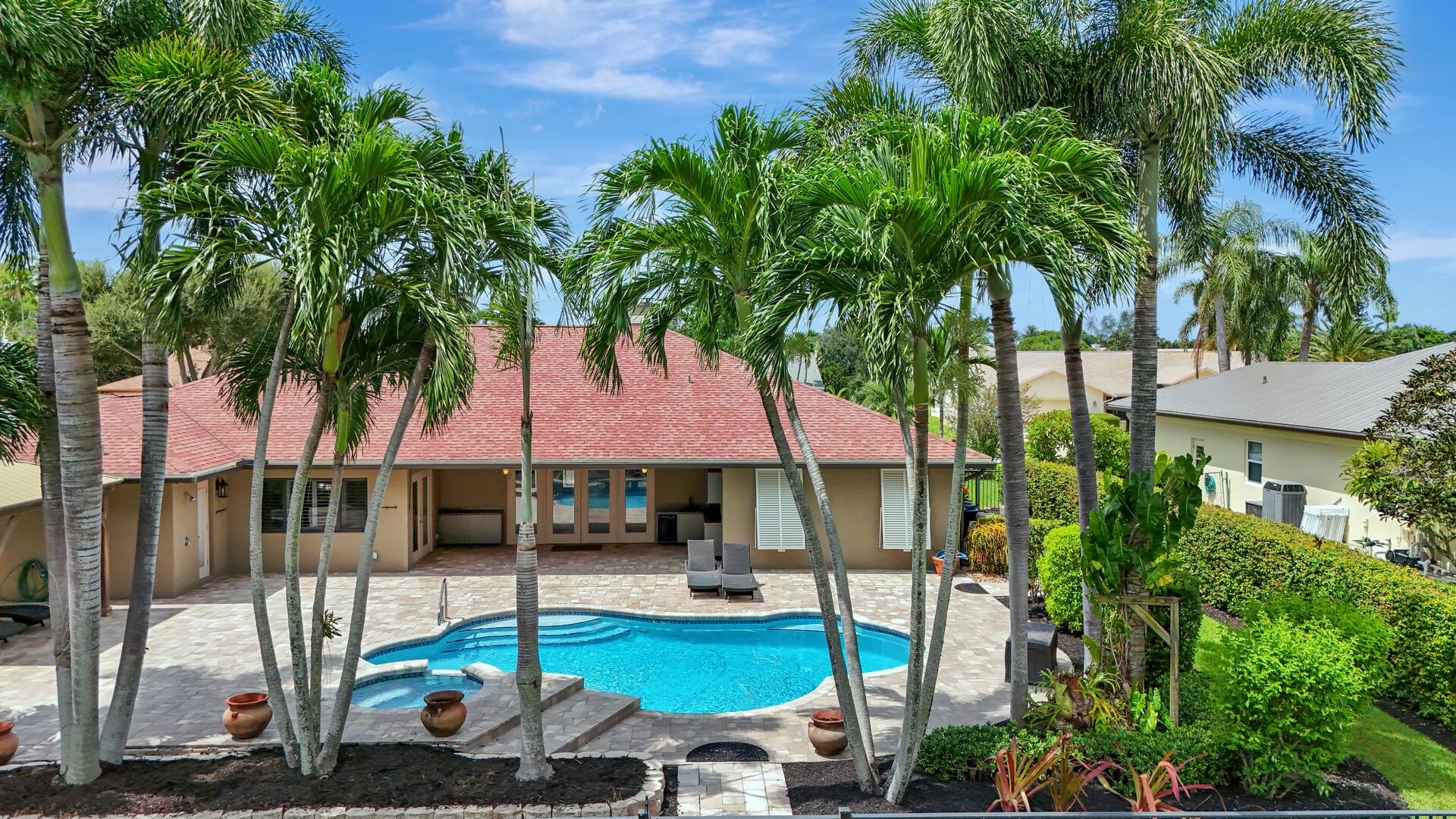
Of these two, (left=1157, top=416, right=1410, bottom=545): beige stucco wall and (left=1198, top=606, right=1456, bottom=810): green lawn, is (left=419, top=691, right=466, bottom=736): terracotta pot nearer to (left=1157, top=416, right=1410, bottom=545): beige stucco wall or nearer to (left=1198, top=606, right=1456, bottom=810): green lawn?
(left=1198, top=606, right=1456, bottom=810): green lawn

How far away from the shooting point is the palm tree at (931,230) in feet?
23.0

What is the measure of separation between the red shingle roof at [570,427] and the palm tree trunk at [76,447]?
354 inches

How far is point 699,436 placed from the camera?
20219 mm

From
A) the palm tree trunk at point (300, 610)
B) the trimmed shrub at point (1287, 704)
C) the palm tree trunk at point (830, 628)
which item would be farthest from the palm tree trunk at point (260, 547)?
the trimmed shrub at point (1287, 704)

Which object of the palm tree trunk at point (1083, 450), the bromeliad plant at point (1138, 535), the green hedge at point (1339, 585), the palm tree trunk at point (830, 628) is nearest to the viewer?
the palm tree trunk at point (830, 628)

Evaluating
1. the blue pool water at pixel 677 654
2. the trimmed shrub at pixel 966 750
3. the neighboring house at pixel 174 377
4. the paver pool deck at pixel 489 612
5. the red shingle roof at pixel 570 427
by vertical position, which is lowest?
the blue pool water at pixel 677 654

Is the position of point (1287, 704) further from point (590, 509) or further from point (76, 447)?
point (590, 509)

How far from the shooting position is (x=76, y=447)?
327 inches

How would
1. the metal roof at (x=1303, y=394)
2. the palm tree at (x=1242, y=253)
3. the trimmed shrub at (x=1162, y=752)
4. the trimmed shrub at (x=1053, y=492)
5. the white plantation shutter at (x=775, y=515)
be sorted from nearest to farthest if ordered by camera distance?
1. the trimmed shrub at (x=1162, y=752)
2. the metal roof at (x=1303, y=394)
3. the white plantation shutter at (x=775, y=515)
4. the trimmed shrub at (x=1053, y=492)
5. the palm tree at (x=1242, y=253)

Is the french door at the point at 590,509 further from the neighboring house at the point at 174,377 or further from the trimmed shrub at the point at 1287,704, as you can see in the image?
the trimmed shrub at the point at 1287,704

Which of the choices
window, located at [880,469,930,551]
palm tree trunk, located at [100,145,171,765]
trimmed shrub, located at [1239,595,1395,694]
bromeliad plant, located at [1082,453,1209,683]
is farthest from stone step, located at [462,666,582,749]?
window, located at [880,469,930,551]

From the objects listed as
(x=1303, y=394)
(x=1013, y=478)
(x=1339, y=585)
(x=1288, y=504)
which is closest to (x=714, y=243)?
(x=1013, y=478)

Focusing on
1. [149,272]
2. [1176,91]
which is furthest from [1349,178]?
[149,272]

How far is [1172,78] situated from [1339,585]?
24.3 ft
